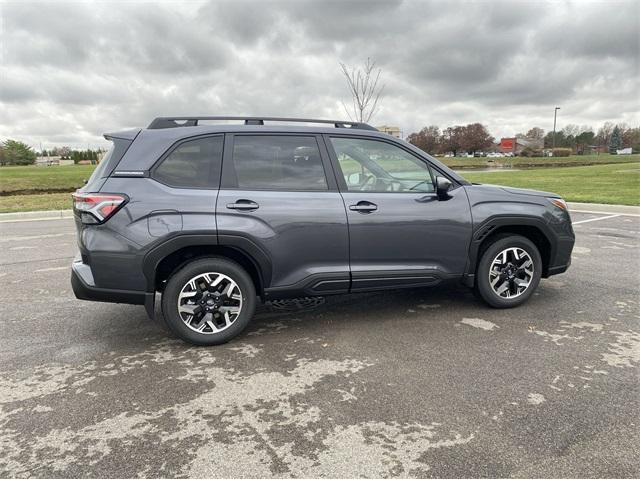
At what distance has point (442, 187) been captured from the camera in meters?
4.03

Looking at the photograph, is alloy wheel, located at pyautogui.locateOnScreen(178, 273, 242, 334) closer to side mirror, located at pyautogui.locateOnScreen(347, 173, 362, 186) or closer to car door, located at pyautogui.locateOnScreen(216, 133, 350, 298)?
car door, located at pyautogui.locateOnScreen(216, 133, 350, 298)

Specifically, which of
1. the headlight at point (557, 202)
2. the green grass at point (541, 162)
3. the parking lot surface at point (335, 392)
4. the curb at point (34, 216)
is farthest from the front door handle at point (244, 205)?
Answer: the green grass at point (541, 162)

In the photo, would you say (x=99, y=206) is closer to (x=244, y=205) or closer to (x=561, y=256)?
(x=244, y=205)

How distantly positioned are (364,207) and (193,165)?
146cm

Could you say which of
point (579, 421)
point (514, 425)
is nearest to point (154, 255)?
point (514, 425)

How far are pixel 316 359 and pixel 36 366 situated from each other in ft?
6.88

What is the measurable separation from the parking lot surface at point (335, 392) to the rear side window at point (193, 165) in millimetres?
1352

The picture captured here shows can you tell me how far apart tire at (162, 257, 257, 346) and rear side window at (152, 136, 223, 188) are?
0.64m

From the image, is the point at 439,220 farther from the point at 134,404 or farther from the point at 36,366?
the point at 36,366

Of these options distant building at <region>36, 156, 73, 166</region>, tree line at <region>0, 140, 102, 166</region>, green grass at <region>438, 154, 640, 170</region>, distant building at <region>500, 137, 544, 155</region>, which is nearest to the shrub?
green grass at <region>438, 154, 640, 170</region>

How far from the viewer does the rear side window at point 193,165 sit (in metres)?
3.60

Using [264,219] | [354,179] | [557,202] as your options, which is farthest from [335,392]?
[557,202]

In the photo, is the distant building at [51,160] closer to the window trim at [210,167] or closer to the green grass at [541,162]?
the green grass at [541,162]

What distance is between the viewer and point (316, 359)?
345cm
